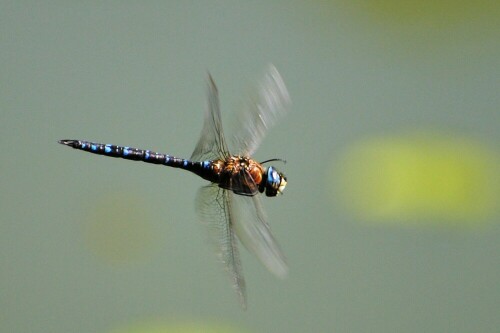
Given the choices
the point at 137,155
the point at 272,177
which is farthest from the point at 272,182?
the point at 137,155

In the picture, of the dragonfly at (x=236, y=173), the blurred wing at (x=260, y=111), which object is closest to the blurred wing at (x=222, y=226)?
the dragonfly at (x=236, y=173)

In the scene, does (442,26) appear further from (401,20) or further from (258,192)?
(258,192)

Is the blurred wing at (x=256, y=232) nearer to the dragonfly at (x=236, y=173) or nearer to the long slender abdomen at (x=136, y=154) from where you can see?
the dragonfly at (x=236, y=173)

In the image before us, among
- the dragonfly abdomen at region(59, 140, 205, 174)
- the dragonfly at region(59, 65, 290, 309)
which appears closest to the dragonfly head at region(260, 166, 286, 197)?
the dragonfly at region(59, 65, 290, 309)

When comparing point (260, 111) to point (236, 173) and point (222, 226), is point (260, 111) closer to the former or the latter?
point (236, 173)

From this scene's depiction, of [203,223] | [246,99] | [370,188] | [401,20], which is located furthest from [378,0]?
[203,223]

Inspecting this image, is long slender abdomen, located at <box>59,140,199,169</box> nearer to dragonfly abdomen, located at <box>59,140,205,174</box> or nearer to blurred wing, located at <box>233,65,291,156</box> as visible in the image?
dragonfly abdomen, located at <box>59,140,205,174</box>
